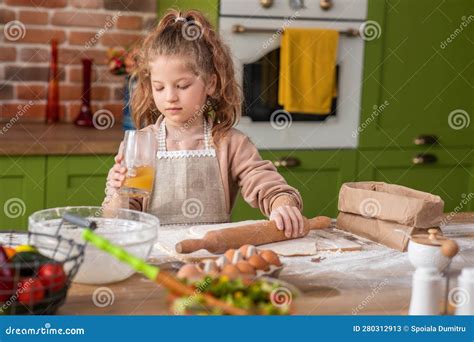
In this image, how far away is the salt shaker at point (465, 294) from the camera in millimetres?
1034

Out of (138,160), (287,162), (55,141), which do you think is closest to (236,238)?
(138,160)

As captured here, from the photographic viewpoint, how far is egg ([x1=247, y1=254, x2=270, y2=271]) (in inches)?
42.9

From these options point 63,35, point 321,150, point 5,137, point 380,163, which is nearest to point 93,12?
point 63,35

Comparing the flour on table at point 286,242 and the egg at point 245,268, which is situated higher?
the egg at point 245,268

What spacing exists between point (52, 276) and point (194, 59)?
2.59 ft

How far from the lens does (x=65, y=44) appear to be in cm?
277

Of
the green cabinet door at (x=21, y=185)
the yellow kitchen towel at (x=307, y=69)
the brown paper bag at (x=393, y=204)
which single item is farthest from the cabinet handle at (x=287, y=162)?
the brown paper bag at (x=393, y=204)

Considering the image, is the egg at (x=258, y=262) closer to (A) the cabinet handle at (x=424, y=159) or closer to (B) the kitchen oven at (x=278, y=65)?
(B) the kitchen oven at (x=278, y=65)

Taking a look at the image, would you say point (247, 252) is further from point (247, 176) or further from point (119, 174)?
point (247, 176)

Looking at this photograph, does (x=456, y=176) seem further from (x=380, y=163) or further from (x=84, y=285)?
(x=84, y=285)

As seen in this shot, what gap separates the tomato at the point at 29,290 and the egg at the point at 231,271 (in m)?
0.23

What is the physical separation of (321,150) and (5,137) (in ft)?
3.50

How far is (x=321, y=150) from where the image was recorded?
2.71m

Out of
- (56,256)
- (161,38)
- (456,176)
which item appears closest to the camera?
(56,256)
